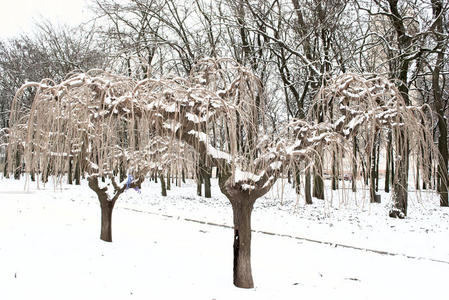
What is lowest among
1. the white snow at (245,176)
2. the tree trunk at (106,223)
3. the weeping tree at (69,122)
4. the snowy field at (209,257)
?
the snowy field at (209,257)

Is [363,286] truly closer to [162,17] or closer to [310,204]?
[310,204]

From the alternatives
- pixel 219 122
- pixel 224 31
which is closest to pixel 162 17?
pixel 224 31

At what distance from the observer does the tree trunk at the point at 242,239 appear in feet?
17.1

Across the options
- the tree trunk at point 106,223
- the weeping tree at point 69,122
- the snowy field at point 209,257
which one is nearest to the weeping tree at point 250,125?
the weeping tree at point 69,122

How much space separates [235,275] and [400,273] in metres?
3.41

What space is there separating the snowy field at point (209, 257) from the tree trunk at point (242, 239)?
0.22 m

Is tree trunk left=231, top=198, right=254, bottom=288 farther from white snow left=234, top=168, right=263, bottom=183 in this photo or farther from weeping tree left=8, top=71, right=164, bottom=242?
weeping tree left=8, top=71, right=164, bottom=242

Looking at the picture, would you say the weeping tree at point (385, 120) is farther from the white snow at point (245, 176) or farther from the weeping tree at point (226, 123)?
the white snow at point (245, 176)

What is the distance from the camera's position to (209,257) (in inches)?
289

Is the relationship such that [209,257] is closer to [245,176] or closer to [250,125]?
[245,176]

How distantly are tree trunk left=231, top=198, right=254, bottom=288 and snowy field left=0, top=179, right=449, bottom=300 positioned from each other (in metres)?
0.22

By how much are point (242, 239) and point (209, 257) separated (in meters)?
2.39

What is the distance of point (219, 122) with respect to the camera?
458 centimetres

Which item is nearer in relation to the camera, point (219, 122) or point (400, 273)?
point (219, 122)
